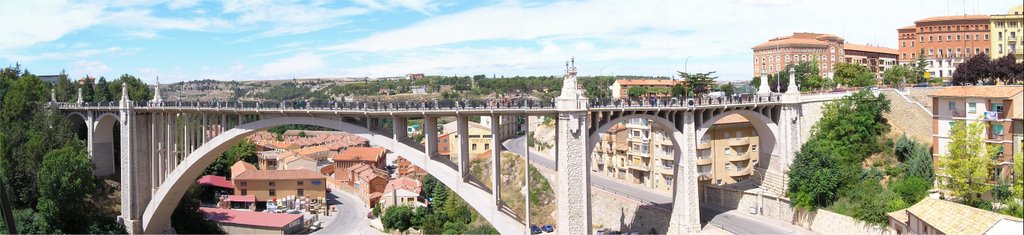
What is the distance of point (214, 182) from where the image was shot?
6259cm

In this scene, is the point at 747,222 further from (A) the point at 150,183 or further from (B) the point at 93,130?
(B) the point at 93,130

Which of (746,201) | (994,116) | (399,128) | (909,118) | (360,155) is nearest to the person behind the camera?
(994,116)

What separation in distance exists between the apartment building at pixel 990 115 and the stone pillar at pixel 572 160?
14.8m

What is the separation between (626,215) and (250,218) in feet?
92.0

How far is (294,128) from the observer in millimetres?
Result: 120000

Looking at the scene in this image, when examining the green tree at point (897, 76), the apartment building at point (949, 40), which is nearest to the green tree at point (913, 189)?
the green tree at point (897, 76)

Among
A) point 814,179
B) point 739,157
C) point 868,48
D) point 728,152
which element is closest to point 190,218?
point 728,152

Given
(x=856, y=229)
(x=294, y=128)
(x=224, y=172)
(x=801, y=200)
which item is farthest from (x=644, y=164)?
(x=294, y=128)

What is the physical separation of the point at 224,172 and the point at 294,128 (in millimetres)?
53606

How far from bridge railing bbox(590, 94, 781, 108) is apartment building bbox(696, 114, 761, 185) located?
555 cm

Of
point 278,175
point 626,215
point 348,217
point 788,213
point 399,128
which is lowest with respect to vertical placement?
point 348,217

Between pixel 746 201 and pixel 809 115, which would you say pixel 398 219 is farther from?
pixel 809 115

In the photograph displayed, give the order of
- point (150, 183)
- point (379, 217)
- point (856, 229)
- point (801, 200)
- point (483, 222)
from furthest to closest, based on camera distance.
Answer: point (379, 217)
point (483, 222)
point (150, 183)
point (801, 200)
point (856, 229)

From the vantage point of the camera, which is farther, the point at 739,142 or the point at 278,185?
the point at 278,185
